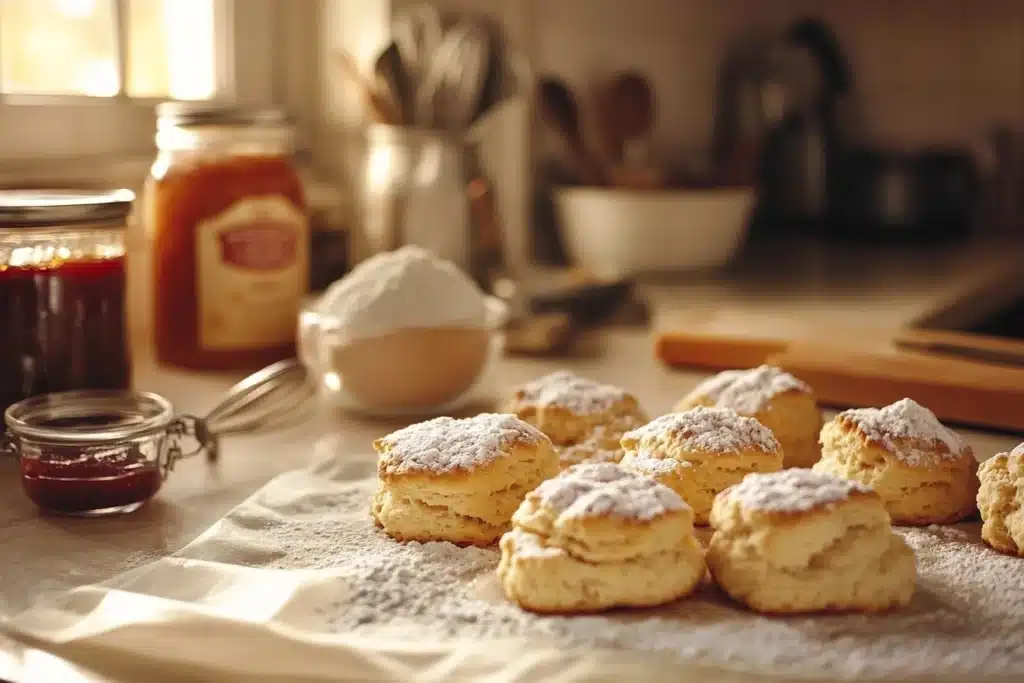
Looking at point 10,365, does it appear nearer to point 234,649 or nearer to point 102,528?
point 102,528

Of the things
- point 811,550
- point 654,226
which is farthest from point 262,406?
point 654,226

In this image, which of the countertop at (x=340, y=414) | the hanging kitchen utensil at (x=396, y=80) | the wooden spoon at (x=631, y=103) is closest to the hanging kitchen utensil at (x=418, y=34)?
the hanging kitchen utensil at (x=396, y=80)

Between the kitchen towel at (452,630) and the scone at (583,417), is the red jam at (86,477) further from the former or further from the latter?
the scone at (583,417)

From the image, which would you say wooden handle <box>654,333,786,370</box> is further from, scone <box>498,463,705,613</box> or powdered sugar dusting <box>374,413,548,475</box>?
scone <box>498,463,705,613</box>

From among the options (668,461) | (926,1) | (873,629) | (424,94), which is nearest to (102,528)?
(668,461)

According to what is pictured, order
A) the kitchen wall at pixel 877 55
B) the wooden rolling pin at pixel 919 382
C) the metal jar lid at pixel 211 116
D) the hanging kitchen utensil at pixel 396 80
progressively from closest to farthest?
the wooden rolling pin at pixel 919 382 → the metal jar lid at pixel 211 116 → the hanging kitchen utensil at pixel 396 80 → the kitchen wall at pixel 877 55

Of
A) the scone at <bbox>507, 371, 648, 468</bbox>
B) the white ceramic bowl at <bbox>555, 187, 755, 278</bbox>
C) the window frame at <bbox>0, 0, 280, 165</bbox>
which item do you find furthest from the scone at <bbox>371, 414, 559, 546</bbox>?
the white ceramic bowl at <bbox>555, 187, 755, 278</bbox>
